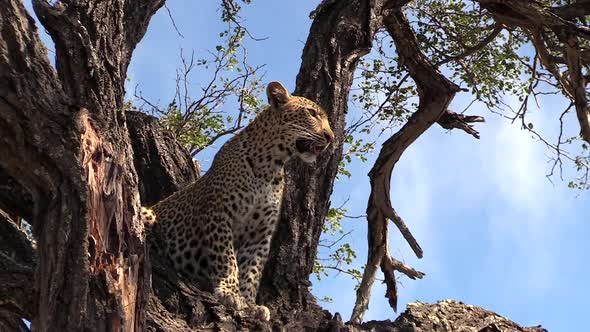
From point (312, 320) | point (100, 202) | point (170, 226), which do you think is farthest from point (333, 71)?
point (100, 202)

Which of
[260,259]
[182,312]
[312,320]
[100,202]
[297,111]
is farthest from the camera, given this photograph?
[297,111]

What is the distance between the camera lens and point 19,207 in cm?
572

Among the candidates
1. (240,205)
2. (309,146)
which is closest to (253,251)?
(240,205)

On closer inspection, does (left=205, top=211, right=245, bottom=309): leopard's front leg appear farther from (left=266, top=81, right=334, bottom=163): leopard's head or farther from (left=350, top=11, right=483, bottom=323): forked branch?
(left=350, top=11, right=483, bottom=323): forked branch

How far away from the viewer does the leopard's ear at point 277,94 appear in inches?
324

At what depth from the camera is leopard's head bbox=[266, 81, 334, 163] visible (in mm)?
7555

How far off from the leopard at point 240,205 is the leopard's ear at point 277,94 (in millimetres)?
12

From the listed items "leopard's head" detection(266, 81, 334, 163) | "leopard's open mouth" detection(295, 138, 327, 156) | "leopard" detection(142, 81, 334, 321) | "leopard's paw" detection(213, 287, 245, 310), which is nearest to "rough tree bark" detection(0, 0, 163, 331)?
"leopard's paw" detection(213, 287, 245, 310)

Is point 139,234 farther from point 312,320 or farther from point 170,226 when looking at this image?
point 170,226

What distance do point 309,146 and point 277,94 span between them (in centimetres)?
82

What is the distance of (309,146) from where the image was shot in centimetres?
767

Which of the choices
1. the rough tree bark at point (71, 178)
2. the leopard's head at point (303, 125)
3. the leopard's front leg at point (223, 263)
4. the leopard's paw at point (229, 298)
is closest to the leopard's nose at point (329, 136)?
the leopard's head at point (303, 125)

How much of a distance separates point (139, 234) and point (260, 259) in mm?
2555

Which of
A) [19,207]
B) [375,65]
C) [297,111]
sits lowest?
[19,207]
